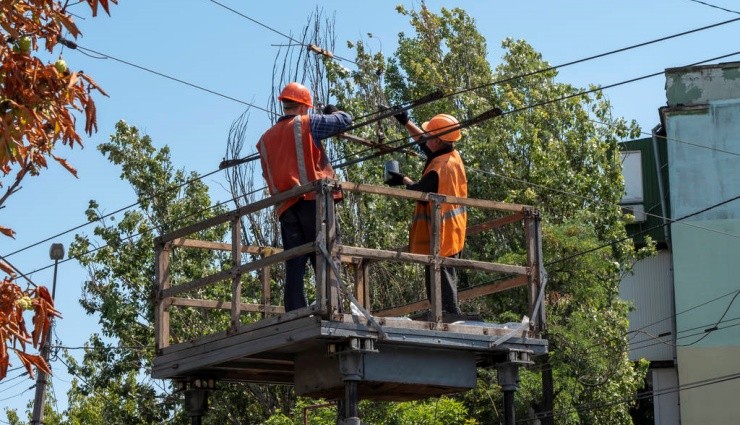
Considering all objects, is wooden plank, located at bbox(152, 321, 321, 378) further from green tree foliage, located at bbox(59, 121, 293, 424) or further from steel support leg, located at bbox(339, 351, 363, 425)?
green tree foliage, located at bbox(59, 121, 293, 424)

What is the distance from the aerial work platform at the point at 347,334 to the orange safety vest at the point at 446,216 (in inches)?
19.5

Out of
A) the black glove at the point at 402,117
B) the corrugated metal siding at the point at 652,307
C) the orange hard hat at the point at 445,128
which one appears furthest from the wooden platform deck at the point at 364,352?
the corrugated metal siding at the point at 652,307

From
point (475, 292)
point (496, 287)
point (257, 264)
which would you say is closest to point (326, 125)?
point (257, 264)

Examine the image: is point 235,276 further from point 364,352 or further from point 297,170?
point 364,352

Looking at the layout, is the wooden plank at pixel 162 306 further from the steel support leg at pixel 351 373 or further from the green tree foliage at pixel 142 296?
the green tree foliage at pixel 142 296

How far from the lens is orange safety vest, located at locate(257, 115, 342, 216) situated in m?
12.8

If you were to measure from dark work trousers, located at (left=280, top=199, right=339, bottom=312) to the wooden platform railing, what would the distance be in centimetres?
22

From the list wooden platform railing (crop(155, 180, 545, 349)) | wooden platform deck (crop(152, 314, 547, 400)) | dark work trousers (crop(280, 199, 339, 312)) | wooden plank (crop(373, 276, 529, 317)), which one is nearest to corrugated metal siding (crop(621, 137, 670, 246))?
wooden plank (crop(373, 276, 529, 317))

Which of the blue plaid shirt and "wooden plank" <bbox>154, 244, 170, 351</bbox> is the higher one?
the blue plaid shirt

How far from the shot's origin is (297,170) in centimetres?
1285

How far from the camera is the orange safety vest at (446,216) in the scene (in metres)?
13.6

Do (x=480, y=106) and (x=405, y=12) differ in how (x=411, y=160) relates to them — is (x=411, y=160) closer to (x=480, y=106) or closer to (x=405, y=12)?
(x=480, y=106)

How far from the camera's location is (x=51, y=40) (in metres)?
8.91

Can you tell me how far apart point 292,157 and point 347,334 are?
1774 millimetres
